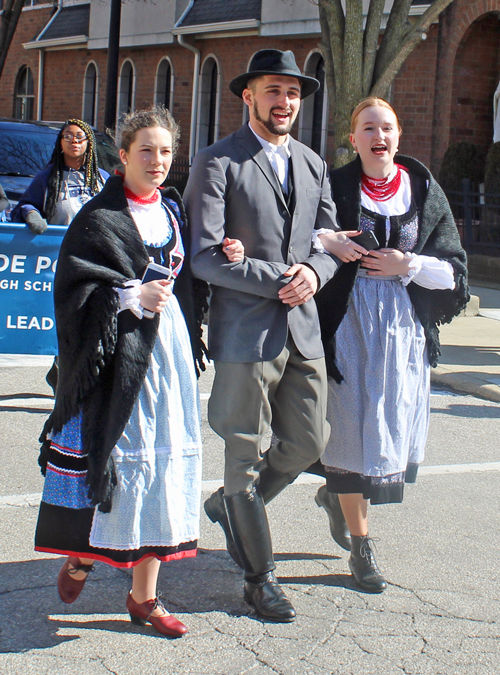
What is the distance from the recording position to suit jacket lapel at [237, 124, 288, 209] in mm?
3535

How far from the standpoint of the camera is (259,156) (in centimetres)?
355

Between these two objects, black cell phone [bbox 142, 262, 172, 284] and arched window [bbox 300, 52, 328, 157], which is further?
arched window [bbox 300, 52, 328, 157]

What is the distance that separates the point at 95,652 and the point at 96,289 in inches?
48.7

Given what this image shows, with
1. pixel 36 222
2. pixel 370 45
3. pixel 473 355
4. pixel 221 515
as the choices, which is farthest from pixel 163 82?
pixel 221 515

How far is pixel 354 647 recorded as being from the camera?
3242mm

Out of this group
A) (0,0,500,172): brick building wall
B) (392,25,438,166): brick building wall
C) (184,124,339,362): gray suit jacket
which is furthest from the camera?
(392,25,438,166): brick building wall

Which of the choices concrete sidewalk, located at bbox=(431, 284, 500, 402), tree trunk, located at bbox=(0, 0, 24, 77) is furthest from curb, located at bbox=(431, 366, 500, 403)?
tree trunk, located at bbox=(0, 0, 24, 77)

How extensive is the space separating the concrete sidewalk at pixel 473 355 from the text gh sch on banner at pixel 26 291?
11.2 ft

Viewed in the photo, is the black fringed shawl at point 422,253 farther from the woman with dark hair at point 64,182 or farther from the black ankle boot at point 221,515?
the woman with dark hair at point 64,182

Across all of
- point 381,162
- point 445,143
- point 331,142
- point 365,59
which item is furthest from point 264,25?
point 381,162

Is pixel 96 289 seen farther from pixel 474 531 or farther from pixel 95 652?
pixel 474 531

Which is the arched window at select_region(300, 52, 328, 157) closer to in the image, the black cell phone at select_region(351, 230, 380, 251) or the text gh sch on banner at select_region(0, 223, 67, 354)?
the text gh sch on banner at select_region(0, 223, 67, 354)

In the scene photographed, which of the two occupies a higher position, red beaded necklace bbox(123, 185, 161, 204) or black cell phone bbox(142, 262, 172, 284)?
red beaded necklace bbox(123, 185, 161, 204)

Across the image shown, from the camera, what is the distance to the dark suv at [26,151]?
373 inches
